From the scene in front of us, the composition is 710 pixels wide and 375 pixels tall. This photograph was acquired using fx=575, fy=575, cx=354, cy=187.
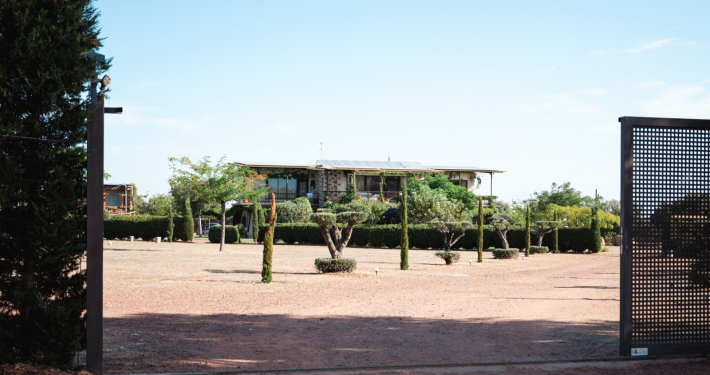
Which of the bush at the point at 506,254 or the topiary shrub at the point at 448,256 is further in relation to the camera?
the bush at the point at 506,254

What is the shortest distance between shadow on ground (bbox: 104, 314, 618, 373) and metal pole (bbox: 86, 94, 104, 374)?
0.58 metres

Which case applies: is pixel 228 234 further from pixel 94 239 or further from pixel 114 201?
pixel 94 239

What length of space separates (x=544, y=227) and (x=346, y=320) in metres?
24.2

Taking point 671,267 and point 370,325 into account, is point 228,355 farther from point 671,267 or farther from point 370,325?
point 671,267

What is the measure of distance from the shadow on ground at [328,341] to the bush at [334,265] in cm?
821

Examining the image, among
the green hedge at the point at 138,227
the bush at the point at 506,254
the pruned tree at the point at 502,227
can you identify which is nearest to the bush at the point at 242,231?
the green hedge at the point at 138,227

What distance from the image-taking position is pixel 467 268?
70.4ft

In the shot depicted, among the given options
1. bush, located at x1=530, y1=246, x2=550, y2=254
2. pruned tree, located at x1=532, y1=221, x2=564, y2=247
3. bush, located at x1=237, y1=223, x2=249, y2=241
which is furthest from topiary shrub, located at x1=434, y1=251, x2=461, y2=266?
bush, located at x1=237, y1=223, x2=249, y2=241

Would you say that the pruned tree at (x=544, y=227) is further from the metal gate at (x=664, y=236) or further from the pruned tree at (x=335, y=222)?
the metal gate at (x=664, y=236)

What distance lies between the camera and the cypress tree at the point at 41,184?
4.99m

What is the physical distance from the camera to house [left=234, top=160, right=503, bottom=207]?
159 ft

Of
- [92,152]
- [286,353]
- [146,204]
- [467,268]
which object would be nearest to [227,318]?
[286,353]

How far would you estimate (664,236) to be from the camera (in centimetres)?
630

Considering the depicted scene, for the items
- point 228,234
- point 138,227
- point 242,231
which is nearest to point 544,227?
point 228,234
